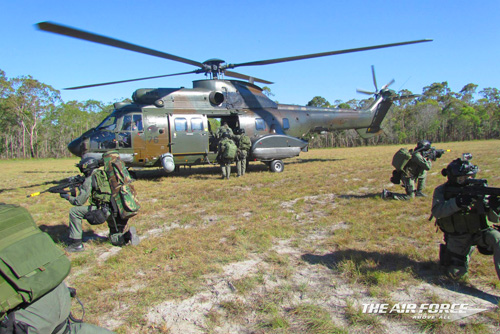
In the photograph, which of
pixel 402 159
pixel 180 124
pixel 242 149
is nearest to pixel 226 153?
pixel 242 149

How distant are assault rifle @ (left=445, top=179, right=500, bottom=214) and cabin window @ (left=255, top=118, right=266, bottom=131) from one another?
31.0ft

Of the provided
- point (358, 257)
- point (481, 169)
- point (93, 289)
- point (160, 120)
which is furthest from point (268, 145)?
point (93, 289)

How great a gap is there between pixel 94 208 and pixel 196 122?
680 cm

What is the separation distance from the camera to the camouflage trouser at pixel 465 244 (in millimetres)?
3215

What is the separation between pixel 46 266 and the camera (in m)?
1.81

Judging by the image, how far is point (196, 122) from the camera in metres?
11.2

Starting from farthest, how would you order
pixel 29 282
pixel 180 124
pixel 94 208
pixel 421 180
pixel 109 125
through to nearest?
1. pixel 180 124
2. pixel 109 125
3. pixel 421 180
4. pixel 94 208
5. pixel 29 282

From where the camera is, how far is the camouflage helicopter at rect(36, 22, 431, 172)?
10.1 m

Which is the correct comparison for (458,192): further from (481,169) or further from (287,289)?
(481,169)

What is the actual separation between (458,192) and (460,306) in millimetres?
1146

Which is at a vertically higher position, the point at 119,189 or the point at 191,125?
the point at 191,125

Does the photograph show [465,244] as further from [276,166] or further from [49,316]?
[276,166]

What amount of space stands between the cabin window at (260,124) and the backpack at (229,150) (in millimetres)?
2164

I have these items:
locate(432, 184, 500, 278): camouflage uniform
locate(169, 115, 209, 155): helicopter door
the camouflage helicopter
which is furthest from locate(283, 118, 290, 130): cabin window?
locate(432, 184, 500, 278): camouflage uniform
